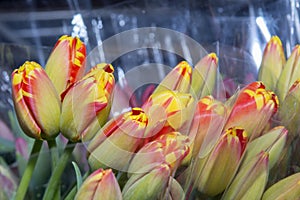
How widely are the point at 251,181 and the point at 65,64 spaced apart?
14 centimetres

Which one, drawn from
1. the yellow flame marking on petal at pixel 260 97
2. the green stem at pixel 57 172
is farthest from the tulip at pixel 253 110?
the green stem at pixel 57 172

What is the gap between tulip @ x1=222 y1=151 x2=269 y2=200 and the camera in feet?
1.31

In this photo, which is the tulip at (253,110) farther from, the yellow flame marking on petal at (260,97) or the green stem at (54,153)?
the green stem at (54,153)

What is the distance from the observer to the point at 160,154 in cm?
36

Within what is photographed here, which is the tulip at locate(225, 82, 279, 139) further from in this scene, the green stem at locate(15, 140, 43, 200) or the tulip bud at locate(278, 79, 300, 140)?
the green stem at locate(15, 140, 43, 200)

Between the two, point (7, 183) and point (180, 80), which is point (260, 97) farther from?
point (7, 183)

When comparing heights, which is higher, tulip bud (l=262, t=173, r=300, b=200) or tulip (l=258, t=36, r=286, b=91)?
tulip (l=258, t=36, r=286, b=91)

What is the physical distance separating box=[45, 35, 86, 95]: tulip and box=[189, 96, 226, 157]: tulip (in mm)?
81

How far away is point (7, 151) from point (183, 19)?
0.99 ft

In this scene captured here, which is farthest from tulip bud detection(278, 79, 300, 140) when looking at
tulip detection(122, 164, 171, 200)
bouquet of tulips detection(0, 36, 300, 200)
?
tulip detection(122, 164, 171, 200)

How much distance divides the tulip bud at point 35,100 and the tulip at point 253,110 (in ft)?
0.38

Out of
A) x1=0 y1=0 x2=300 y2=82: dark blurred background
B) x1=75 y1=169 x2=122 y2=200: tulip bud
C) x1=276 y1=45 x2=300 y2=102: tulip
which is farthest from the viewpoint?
x1=0 y1=0 x2=300 y2=82: dark blurred background

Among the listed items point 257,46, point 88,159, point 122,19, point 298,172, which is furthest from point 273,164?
point 122,19

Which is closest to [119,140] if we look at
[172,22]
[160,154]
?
[160,154]
